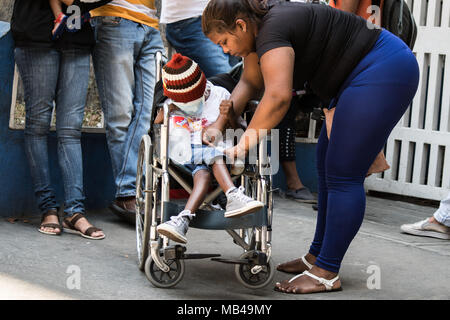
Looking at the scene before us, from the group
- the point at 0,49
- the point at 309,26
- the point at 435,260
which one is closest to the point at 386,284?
the point at 435,260

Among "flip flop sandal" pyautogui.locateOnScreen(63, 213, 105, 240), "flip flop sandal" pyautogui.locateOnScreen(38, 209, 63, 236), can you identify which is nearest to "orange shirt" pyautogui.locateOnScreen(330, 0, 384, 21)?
"flip flop sandal" pyautogui.locateOnScreen(63, 213, 105, 240)

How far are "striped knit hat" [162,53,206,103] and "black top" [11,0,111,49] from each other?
111 cm

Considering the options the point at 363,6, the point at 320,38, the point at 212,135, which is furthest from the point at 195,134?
the point at 363,6

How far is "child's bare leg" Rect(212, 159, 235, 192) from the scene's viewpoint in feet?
11.9

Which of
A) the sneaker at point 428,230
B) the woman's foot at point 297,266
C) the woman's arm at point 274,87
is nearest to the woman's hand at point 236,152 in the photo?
the woman's arm at point 274,87

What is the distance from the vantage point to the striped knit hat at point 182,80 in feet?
12.5

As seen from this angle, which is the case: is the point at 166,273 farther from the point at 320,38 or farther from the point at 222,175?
the point at 320,38

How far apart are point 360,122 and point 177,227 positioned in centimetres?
100

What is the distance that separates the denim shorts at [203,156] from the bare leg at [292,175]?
2636 mm

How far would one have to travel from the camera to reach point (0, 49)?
16.3ft

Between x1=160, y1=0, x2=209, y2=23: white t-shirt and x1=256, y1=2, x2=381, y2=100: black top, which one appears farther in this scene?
x1=160, y1=0, x2=209, y2=23: white t-shirt

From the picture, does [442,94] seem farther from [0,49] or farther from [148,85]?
[0,49]

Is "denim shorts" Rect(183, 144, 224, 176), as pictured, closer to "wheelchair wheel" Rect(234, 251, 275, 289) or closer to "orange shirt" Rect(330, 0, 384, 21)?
"wheelchair wheel" Rect(234, 251, 275, 289)

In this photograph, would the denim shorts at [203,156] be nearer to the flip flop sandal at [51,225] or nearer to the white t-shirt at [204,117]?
the white t-shirt at [204,117]
